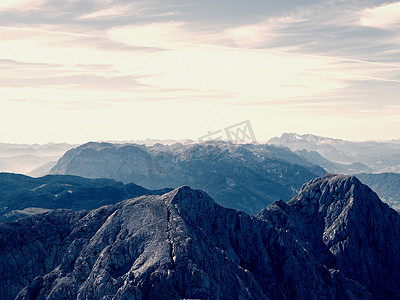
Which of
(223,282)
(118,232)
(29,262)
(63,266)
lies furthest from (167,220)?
(29,262)

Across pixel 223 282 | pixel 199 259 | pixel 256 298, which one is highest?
pixel 199 259

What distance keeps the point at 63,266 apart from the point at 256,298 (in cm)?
8253

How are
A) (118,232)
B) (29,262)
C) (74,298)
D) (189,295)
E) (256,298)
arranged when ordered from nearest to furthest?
(189,295), (74,298), (256,298), (118,232), (29,262)

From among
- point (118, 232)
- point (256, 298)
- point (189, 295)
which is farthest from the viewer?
point (118, 232)

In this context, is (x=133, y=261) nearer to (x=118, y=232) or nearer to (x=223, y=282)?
(x=118, y=232)

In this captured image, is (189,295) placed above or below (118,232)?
below

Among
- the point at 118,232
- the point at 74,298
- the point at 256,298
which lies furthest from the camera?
the point at 118,232

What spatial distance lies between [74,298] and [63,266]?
21.1m

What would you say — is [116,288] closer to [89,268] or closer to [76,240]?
[89,268]

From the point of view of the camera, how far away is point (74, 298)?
159500 mm

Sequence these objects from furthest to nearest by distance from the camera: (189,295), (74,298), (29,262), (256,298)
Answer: (29,262) → (256,298) → (74,298) → (189,295)

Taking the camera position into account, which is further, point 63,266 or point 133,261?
point 63,266

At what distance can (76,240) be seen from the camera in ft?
622

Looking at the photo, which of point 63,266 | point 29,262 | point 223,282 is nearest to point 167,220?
point 223,282
